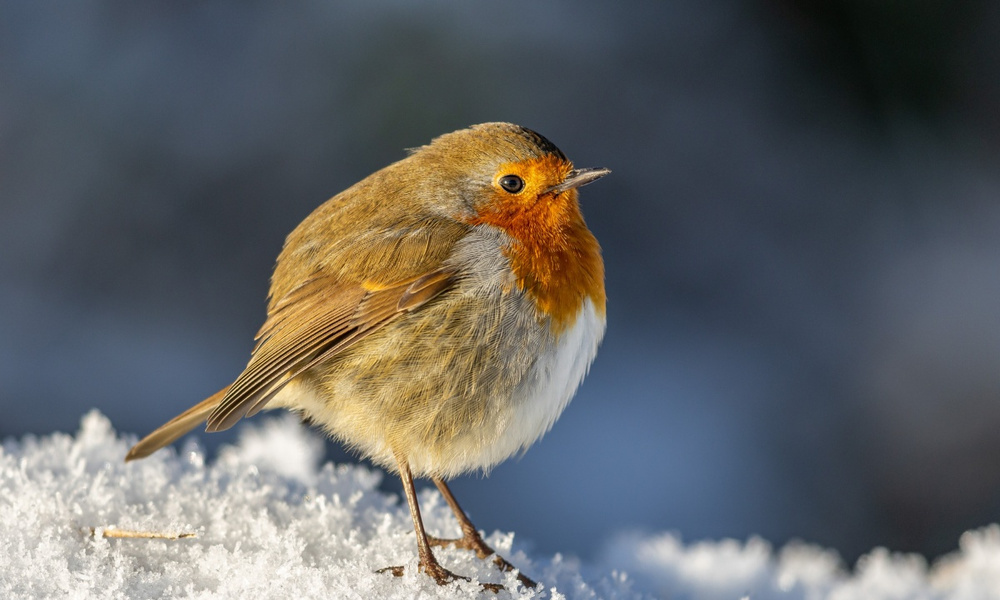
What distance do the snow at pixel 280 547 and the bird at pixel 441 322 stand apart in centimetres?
13

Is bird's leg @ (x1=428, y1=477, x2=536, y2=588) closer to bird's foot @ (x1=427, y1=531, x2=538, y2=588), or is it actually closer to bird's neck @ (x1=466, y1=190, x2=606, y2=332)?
bird's foot @ (x1=427, y1=531, x2=538, y2=588)

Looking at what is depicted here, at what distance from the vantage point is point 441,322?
2.27 metres

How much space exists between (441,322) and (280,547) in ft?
2.22

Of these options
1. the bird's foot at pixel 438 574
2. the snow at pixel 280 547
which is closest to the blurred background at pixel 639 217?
the snow at pixel 280 547

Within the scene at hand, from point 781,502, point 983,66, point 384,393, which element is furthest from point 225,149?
point 983,66

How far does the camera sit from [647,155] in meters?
4.33

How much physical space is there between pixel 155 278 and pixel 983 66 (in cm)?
388

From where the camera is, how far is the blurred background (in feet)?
13.1

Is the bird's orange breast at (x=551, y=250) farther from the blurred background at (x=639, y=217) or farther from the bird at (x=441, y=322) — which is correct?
the blurred background at (x=639, y=217)

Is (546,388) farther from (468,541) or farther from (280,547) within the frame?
(280,547)

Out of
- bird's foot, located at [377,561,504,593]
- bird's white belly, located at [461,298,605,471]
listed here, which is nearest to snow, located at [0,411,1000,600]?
bird's foot, located at [377,561,504,593]

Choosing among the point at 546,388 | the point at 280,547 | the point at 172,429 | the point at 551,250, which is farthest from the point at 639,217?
the point at 280,547

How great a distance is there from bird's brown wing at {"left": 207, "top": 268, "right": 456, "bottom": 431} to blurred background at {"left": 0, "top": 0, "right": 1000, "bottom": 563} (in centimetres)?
173

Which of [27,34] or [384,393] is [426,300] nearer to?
[384,393]
